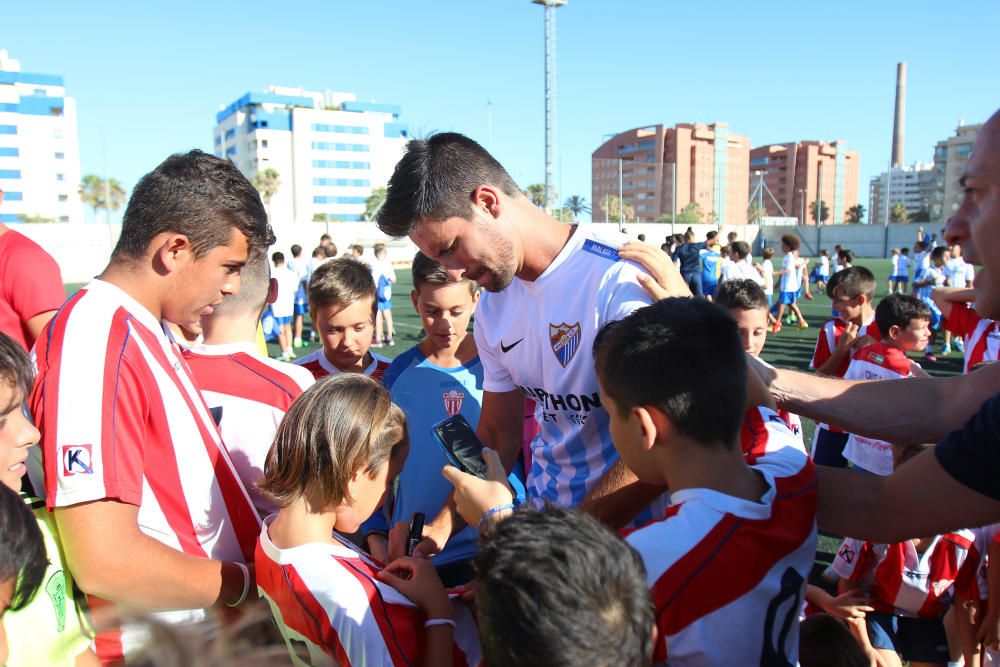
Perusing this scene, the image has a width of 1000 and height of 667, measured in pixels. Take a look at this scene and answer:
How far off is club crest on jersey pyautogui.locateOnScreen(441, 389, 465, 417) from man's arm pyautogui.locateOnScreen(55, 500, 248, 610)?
1799 millimetres

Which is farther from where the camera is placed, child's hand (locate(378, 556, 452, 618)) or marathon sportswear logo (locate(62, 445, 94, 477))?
child's hand (locate(378, 556, 452, 618))

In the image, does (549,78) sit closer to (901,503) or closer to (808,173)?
(901,503)

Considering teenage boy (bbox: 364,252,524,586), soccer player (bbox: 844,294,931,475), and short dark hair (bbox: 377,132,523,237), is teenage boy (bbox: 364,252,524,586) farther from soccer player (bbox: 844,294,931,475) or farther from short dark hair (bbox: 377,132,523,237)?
soccer player (bbox: 844,294,931,475)

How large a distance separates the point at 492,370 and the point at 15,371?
5.23 ft

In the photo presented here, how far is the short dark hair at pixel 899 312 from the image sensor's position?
16.3 ft

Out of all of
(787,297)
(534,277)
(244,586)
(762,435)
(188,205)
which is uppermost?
(188,205)

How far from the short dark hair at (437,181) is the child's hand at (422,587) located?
119 centimetres

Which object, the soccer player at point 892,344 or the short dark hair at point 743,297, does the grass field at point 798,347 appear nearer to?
the soccer player at point 892,344

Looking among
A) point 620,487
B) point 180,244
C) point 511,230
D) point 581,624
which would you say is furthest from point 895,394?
point 180,244

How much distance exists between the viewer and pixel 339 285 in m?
3.81

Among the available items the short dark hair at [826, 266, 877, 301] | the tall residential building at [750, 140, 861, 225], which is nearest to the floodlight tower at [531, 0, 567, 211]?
the short dark hair at [826, 266, 877, 301]

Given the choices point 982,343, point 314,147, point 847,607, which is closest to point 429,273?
point 847,607

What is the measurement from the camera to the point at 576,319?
2312 millimetres

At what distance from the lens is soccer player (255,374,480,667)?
1719 millimetres
